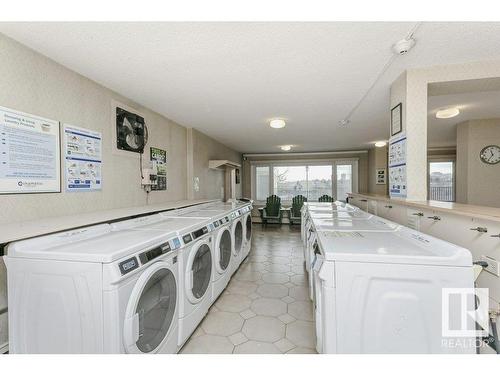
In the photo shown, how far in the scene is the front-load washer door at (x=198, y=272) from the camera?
1603mm

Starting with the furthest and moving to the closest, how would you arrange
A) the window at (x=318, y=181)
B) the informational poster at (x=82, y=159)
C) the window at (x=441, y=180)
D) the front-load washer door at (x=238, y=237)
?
the window at (x=318, y=181)
the window at (x=441, y=180)
the front-load washer door at (x=238, y=237)
the informational poster at (x=82, y=159)

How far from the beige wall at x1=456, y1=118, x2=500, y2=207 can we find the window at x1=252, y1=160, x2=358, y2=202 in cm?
304

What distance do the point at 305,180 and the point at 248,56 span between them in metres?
5.59

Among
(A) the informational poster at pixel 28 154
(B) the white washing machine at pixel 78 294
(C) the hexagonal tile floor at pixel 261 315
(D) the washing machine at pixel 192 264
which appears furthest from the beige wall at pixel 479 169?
(A) the informational poster at pixel 28 154

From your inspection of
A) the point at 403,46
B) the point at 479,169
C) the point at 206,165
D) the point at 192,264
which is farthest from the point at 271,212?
the point at 403,46

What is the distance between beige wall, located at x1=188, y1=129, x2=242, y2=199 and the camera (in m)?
3.90

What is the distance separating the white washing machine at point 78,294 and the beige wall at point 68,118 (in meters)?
0.23

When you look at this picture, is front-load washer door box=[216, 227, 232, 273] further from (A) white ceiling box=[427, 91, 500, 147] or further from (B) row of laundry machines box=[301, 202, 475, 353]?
(A) white ceiling box=[427, 91, 500, 147]

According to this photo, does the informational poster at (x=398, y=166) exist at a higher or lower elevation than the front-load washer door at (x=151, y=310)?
higher

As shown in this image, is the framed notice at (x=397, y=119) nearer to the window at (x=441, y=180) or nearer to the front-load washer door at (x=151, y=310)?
the front-load washer door at (x=151, y=310)

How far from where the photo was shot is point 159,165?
3.00m

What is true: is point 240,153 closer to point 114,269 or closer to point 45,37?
point 45,37

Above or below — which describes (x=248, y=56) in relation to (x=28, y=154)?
above

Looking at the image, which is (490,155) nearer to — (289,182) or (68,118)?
(289,182)
